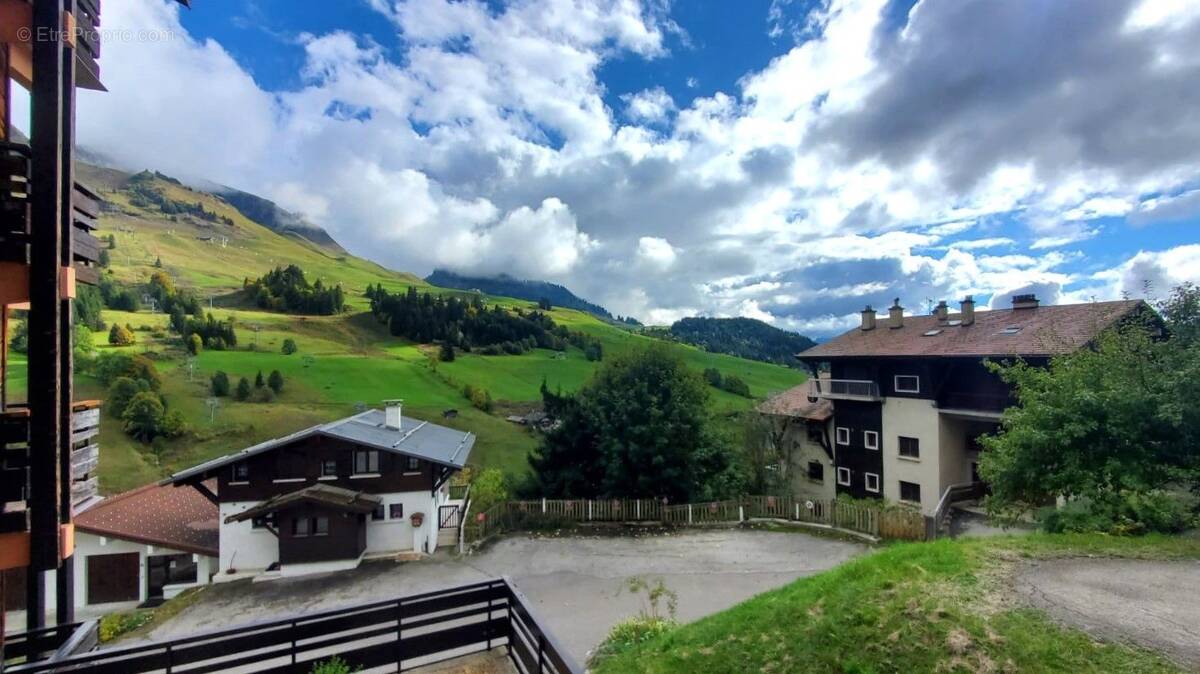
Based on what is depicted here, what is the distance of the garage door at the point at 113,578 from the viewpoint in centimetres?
1767

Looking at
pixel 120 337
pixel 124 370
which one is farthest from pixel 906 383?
pixel 120 337

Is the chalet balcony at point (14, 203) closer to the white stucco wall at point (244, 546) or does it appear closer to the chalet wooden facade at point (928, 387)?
the white stucco wall at point (244, 546)

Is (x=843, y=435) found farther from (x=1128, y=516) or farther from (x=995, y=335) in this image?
(x=1128, y=516)

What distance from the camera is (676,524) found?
71.2 feet

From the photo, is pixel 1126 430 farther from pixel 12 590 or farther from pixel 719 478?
pixel 12 590

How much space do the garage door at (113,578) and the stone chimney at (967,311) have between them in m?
34.6

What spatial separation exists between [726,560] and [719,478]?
6.44 metres

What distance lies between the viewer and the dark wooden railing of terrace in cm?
524

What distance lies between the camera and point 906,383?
2356 cm

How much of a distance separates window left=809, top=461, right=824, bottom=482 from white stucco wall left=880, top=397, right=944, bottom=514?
3.76 m

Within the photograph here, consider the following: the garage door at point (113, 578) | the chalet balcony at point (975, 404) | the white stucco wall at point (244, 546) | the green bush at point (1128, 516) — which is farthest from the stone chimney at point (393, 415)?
the chalet balcony at point (975, 404)

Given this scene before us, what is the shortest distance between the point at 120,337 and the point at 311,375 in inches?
916

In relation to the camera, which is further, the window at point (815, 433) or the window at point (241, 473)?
the window at point (815, 433)

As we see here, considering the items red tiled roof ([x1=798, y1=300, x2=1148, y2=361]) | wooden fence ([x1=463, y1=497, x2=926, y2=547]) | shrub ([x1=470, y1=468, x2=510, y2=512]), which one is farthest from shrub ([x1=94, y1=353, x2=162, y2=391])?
red tiled roof ([x1=798, y1=300, x2=1148, y2=361])
